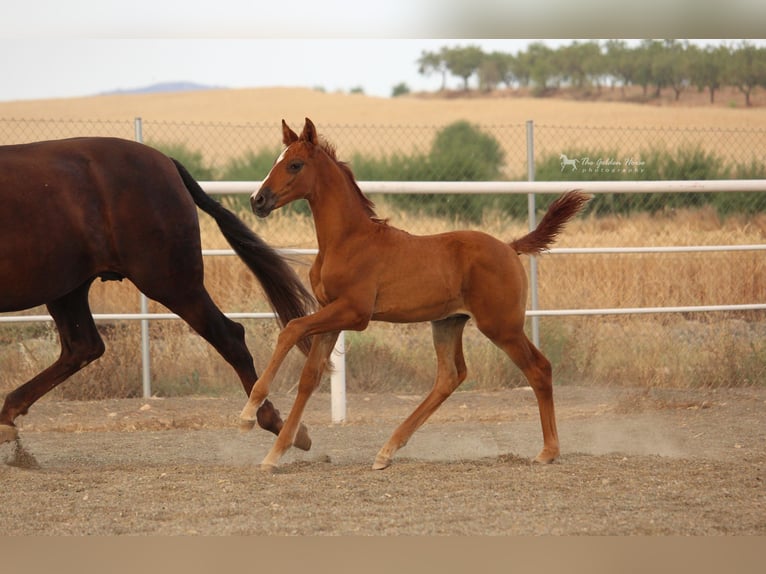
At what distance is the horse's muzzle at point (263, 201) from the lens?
4.41 metres

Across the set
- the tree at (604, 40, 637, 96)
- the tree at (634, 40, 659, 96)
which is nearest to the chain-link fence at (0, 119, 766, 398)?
the tree at (634, 40, 659, 96)

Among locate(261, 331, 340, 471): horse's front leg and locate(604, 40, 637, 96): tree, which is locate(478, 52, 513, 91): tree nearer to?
locate(604, 40, 637, 96): tree

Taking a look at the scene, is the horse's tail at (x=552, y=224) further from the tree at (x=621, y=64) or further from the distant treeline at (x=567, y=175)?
the tree at (x=621, y=64)

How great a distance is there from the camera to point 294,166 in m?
4.56

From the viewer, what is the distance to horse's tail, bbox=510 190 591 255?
4938 mm

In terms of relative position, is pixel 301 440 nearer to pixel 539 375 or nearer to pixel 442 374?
pixel 442 374

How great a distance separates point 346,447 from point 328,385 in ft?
7.18

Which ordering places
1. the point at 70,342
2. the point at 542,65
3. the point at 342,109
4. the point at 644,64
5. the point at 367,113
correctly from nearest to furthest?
the point at 70,342
the point at 644,64
the point at 542,65
the point at 367,113
the point at 342,109

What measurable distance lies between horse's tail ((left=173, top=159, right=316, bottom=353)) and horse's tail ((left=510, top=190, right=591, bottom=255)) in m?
1.22

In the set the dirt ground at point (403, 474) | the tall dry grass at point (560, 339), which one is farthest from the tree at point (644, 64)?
the dirt ground at point (403, 474)

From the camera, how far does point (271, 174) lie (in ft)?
14.8

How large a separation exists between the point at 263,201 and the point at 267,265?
1053 millimetres

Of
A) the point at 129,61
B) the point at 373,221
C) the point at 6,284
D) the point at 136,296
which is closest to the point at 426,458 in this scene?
the point at 373,221

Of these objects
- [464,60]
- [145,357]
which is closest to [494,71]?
[464,60]
